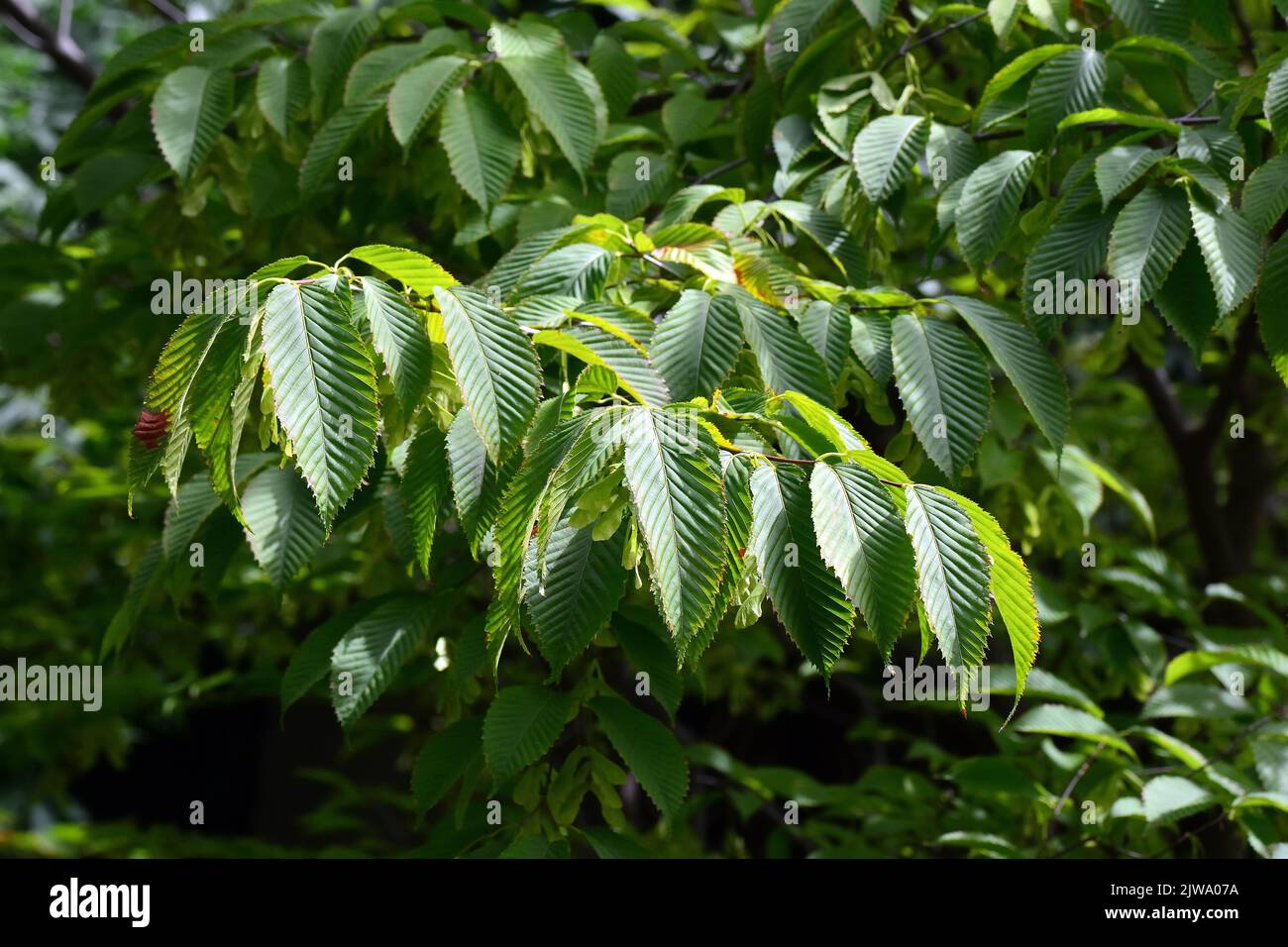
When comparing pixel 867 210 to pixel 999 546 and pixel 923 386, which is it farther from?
pixel 999 546

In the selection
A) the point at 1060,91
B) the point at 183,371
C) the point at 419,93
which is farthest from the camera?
the point at 419,93

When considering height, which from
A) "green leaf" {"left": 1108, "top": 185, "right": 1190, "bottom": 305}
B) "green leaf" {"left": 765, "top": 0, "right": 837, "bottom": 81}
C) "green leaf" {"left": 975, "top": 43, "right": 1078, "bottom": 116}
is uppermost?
"green leaf" {"left": 765, "top": 0, "right": 837, "bottom": 81}

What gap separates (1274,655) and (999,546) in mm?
1147

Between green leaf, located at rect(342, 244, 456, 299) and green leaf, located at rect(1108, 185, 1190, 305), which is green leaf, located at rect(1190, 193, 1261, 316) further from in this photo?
green leaf, located at rect(342, 244, 456, 299)

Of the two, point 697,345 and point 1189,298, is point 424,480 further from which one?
point 1189,298

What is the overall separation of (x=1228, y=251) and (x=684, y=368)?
602 mm

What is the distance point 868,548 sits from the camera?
1009 millimetres

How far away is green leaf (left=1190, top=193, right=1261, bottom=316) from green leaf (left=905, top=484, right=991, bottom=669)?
1.59ft

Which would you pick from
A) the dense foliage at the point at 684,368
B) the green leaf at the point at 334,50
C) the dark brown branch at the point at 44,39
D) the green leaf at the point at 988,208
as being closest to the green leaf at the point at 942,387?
the dense foliage at the point at 684,368

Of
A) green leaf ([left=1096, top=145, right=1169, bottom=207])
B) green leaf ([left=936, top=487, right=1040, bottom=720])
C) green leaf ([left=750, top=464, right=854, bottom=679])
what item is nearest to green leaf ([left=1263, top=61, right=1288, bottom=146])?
green leaf ([left=1096, top=145, right=1169, bottom=207])

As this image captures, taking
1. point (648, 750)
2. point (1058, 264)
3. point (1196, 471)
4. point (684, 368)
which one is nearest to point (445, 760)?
point (648, 750)

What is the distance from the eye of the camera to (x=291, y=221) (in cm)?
203

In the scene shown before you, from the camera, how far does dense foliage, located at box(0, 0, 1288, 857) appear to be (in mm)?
1028
